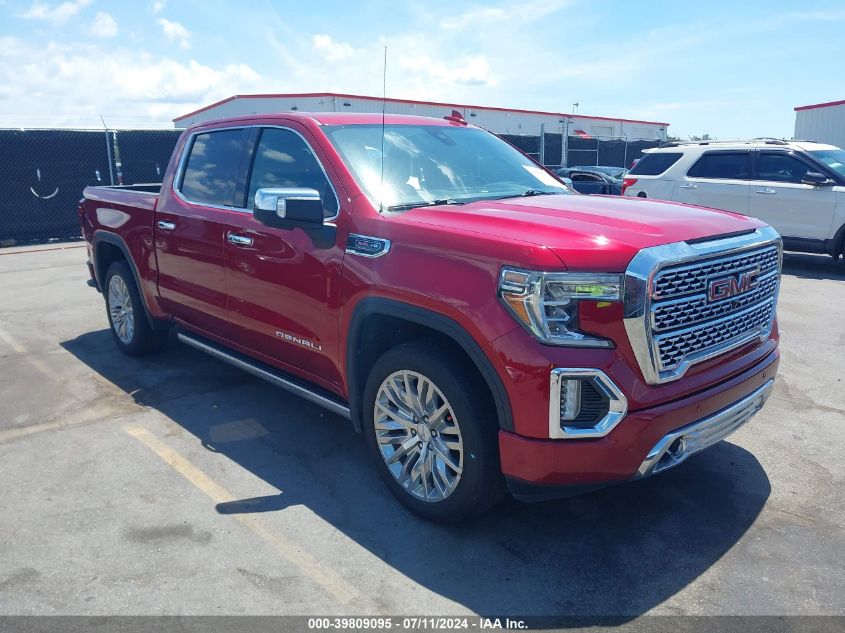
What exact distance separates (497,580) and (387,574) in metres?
0.49

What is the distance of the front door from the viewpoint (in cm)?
395

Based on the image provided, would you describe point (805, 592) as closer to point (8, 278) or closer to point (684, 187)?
point (684, 187)

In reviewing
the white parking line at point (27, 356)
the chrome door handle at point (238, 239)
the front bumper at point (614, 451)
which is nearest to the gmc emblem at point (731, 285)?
the front bumper at point (614, 451)

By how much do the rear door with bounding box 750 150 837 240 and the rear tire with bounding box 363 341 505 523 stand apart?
9116 mm

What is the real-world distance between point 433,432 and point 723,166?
9.75 m

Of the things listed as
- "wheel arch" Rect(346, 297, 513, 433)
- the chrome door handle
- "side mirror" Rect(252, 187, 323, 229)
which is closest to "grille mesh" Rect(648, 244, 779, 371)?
"wheel arch" Rect(346, 297, 513, 433)

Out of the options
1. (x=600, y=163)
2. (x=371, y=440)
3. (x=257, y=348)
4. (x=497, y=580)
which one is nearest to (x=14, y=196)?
(x=257, y=348)

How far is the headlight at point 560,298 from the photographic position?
296 cm

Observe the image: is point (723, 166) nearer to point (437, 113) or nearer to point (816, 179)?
point (816, 179)

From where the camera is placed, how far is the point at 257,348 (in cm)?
471

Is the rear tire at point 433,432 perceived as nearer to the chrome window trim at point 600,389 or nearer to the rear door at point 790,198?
the chrome window trim at point 600,389

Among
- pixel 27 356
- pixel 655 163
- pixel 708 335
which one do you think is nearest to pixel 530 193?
pixel 708 335

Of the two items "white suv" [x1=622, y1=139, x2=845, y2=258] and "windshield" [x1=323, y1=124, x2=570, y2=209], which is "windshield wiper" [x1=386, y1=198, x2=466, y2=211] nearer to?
"windshield" [x1=323, y1=124, x2=570, y2=209]

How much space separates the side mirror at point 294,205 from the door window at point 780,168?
9.33m
